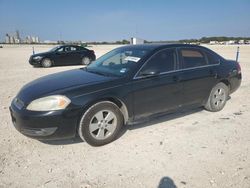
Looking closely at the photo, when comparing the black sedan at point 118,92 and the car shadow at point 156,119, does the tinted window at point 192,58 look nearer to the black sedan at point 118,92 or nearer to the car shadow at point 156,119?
the black sedan at point 118,92

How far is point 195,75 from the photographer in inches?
179

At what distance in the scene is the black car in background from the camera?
13.4 m

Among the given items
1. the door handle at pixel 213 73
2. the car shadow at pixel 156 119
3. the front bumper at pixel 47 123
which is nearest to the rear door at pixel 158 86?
the car shadow at pixel 156 119

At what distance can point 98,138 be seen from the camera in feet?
11.9

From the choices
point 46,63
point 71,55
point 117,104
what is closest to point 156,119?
point 117,104

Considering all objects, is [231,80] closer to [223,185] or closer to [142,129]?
[142,129]

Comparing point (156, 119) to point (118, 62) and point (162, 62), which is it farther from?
point (118, 62)

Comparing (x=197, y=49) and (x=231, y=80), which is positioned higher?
(x=197, y=49)

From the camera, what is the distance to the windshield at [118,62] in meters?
3.97

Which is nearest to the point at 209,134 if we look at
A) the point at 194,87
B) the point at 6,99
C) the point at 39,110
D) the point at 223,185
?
the point at 194,87

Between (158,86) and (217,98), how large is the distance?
1.86m

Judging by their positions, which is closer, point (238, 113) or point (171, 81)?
point (171, 81)

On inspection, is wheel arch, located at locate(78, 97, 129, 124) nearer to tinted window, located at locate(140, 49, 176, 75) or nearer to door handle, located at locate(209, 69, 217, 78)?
tinted window, located at locate(140, 49, 176, 75)

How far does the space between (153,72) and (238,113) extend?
8.32ft
